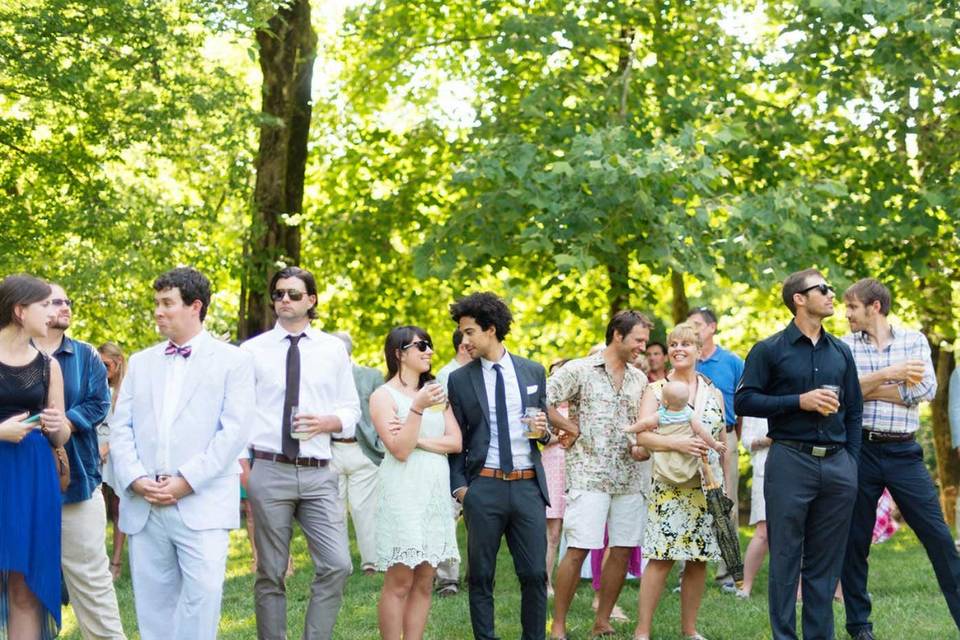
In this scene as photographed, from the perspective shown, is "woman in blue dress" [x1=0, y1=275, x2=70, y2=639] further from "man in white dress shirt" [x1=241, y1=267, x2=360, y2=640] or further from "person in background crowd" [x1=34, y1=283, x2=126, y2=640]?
"man in white dress shirt" [x1=241, y1=267, x2=360, y2=640]

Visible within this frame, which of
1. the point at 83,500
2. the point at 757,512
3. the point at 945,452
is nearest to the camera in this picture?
the point at 83,500

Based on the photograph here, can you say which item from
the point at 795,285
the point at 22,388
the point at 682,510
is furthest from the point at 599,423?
the point at 22,388

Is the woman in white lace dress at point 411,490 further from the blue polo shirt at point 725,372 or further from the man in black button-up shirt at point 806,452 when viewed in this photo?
the blue polo shirt at point 725,372

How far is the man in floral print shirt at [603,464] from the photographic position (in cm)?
880

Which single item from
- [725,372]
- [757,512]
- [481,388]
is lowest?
[757,512]

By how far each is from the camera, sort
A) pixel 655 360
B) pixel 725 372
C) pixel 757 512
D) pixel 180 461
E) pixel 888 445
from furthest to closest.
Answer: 1. pixel 655 360
2. pixel 725 372
3. pixel 757 512
4. pixel 888 445
5. pixel 180 461

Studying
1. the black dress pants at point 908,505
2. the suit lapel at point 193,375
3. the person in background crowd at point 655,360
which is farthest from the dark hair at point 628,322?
the suit lapel at point 193,375

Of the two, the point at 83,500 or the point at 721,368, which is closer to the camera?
the point at 83,500

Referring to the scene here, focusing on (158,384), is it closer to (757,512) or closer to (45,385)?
(45,385)

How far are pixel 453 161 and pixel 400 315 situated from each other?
3220mm

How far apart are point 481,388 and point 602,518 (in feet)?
4.95

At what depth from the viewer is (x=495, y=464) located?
7.81m

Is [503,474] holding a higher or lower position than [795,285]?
lower

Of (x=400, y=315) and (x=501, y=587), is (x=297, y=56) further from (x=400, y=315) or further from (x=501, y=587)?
(x=501, y=587)
